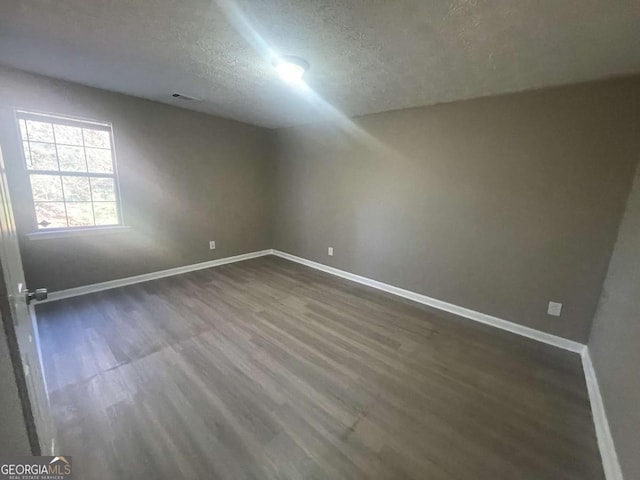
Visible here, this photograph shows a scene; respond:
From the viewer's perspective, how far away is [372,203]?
364cm

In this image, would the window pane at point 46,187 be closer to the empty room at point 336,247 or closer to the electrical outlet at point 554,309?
the empty room at point 336,247

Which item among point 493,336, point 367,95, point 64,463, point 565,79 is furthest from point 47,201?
point 565,79

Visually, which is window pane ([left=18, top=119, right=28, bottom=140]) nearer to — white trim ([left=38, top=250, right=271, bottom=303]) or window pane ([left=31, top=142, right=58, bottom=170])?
window pane ([left=31, top=142, right=58, bottom=170])

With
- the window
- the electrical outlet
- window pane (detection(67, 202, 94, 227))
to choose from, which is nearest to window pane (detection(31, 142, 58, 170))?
the window

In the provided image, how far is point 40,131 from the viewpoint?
2.80 m

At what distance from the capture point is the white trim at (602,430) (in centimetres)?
134

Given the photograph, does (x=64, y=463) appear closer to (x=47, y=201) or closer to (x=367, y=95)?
(x=47, y=201)

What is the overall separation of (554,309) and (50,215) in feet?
17.5

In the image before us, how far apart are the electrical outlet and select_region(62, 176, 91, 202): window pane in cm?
517

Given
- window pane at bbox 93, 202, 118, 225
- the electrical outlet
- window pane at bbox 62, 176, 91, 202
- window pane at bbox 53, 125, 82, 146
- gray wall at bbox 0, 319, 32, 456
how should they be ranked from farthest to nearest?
window pane at bbox 93, 202, 118, 225
window pane at bbox 62, 176, 91, 202
window pane at bbox 53, 125, 82, 146
the electrical outlet
gray wall at bbox 0, 319, 32, 456

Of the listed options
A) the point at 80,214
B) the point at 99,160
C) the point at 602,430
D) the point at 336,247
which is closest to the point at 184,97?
the point at 99,160

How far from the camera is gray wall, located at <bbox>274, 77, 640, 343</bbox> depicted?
2.18 meters

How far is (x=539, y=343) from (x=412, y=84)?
2739 millimetres

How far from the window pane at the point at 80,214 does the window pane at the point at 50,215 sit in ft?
0.20
